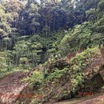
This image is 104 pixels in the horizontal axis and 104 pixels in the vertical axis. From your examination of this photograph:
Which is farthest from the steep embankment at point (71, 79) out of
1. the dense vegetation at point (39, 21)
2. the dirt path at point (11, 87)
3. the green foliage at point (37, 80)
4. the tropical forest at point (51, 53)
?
the dense vegetation at point (39, 21)

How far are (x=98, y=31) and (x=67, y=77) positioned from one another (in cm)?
1401

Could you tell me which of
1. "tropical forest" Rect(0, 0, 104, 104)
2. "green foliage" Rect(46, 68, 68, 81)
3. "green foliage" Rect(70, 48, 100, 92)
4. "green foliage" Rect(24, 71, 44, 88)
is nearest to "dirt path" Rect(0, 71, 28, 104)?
"tropical forest" Rect(0, 0, 104, 104)

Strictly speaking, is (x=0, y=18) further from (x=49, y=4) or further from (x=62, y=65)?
(x=62, y=65)

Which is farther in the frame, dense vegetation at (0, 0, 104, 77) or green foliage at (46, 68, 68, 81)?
dense vegetation at (0, 0, 104, 77)

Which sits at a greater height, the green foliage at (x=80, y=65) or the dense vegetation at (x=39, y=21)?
the dense vegetation at (x=39, y=21)

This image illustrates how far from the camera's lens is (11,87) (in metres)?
14.0

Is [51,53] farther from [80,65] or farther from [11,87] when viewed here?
[80,65]

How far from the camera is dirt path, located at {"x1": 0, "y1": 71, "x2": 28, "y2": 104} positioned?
12.6 m

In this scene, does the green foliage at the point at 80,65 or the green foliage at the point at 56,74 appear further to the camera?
the green foliage at the point at 56,74

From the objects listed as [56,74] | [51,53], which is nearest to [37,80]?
[56,74]

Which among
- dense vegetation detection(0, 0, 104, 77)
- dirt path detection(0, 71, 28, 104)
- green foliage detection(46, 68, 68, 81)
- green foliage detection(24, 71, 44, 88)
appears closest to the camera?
green foliage detection(46, 68, 68, 81)

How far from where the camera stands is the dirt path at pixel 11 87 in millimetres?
12602

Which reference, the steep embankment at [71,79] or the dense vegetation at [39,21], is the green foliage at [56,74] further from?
the dense vegetation at [39,21]

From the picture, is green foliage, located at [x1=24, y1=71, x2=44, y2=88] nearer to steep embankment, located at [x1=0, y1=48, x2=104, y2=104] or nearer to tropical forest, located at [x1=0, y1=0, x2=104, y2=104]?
tropical forest, located at [x1=0, y1=0, x2=104, y2=104]
